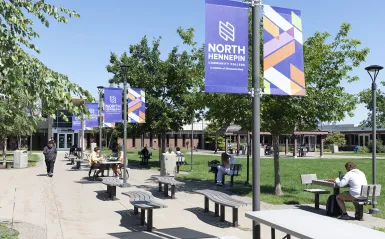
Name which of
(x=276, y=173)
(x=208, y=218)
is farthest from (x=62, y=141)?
(x=208, y=218)

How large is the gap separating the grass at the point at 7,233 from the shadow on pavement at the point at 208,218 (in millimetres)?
3856

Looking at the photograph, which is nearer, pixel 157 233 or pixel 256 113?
pixel 256 113

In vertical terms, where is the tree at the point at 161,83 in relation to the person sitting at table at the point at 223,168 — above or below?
above

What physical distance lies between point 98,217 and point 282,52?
5.93 metres

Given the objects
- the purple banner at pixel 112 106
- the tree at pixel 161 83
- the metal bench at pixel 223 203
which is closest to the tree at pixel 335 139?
the tree at pixel 161 83

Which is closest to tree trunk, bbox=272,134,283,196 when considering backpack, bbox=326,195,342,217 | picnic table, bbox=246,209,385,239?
backpack, bbox=326,195,342,217

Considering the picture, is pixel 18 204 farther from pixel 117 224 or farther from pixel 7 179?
pixel 7 179

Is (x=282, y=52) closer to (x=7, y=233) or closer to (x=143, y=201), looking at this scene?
(x=143, y=201)

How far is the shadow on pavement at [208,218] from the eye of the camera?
29.7 ft

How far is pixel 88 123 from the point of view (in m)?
26.8

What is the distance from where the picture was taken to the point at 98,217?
32.2 ft

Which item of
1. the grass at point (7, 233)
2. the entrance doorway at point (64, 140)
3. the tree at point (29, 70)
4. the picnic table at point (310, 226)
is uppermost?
the tree at point (29, 70)

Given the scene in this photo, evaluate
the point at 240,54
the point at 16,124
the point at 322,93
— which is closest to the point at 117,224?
the point at 240,54

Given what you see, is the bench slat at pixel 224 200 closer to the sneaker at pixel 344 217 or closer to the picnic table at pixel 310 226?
the picnic table at pixel 310 226
